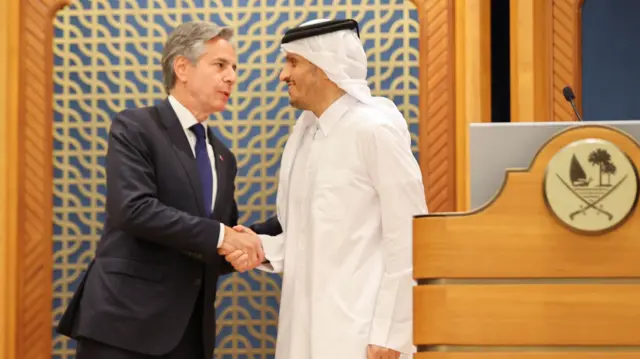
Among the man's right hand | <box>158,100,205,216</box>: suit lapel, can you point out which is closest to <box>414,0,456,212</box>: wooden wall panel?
the man's right hand

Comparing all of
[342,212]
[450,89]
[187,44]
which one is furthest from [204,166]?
[450,89]

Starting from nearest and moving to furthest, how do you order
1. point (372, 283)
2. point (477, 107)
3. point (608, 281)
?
point (608, 281), point (372, 283), point (477, 107)

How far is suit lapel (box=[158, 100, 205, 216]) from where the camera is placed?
312 cm

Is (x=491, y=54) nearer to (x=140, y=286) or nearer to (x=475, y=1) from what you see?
(x=475, y=1)

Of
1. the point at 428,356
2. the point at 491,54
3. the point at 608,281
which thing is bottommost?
the point at 428,356

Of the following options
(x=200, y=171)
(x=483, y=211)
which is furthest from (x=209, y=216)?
(x=483, y=211)

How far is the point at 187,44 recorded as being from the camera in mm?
3326

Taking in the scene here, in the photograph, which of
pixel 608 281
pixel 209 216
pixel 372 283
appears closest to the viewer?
pixel 608 281

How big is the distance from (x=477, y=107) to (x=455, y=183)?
310mm

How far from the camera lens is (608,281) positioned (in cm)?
199

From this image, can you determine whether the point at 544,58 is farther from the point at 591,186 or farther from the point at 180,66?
the point at 591,186

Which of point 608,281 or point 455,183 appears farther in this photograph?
point 455,183

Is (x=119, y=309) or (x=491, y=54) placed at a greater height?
(x=491, y=54)

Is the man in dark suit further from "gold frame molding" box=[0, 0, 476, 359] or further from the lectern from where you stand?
the lectern
